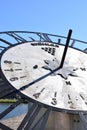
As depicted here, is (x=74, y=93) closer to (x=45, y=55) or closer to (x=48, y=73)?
(x=48, y=73)

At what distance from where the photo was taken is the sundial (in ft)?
19.3

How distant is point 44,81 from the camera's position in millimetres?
6555

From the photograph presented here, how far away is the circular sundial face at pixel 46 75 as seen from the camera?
613cm

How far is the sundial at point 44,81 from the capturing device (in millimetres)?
5883

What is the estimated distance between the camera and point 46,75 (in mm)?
6781

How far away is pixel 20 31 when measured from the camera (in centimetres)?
806

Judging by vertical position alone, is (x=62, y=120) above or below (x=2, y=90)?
below

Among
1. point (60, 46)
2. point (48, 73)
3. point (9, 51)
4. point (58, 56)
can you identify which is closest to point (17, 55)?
point (9, 51)

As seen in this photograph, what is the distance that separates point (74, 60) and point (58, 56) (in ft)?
1.55

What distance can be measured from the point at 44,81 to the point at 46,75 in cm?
26

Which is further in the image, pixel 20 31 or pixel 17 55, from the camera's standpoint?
pixel 20 31

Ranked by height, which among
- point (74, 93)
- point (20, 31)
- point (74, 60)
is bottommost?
point (74, 93)

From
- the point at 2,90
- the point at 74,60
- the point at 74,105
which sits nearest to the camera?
the point at 2,90

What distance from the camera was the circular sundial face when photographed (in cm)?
613
